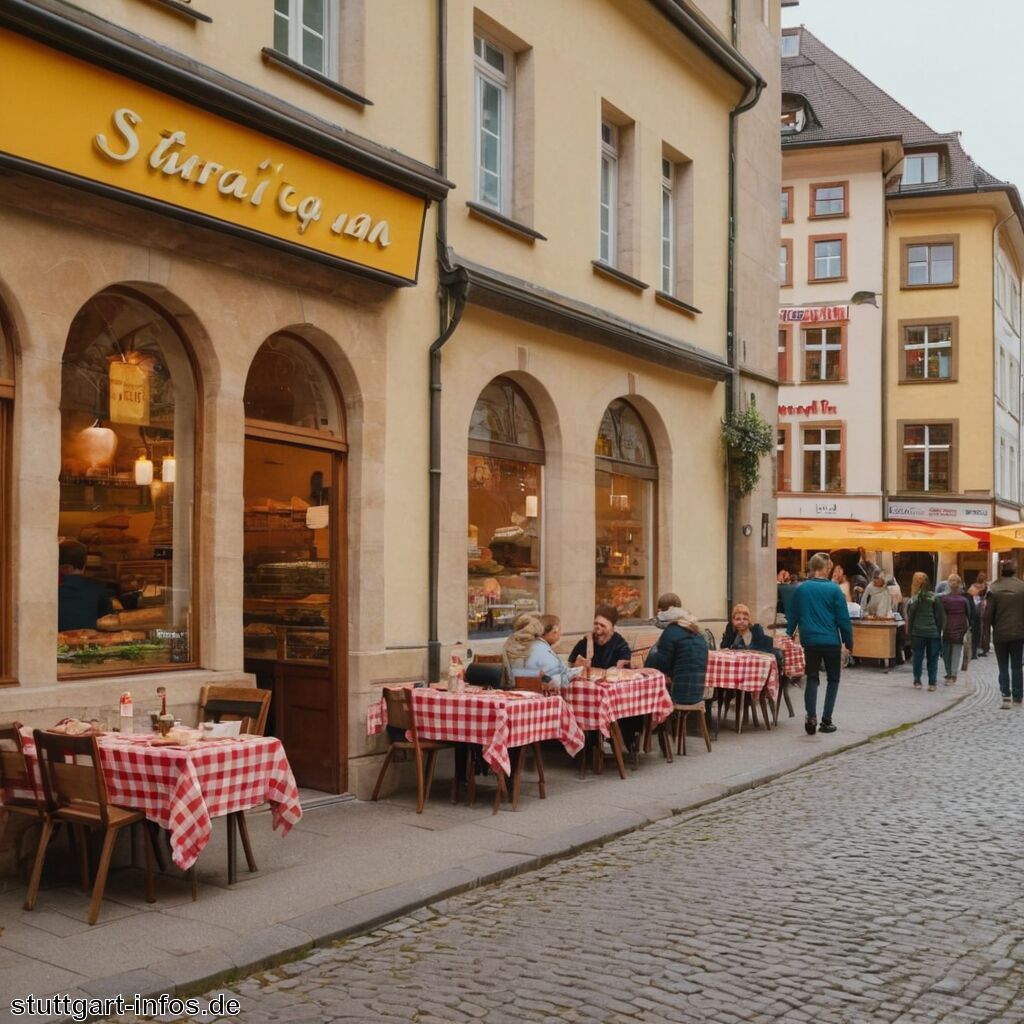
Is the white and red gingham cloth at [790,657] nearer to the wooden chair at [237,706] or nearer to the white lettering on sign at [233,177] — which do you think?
the white lettering on sign at [233,177]

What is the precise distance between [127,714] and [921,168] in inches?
1552

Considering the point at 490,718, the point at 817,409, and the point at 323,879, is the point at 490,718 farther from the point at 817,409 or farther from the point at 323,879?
the point at 817,409

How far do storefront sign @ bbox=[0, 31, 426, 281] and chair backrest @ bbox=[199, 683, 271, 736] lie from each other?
3163 mm

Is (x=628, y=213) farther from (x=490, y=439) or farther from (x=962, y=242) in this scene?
(x=962, y=242)

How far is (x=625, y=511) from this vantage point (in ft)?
50.3

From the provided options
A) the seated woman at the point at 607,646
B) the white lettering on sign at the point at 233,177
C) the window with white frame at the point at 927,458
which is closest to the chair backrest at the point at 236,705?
the white lettering on sign at the point at 233,177

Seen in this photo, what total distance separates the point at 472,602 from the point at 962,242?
109 ft

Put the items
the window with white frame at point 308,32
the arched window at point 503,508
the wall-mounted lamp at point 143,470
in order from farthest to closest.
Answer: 1. the arched window at point 503,508
2. the window with white frame at point 308,32
3. the wall-mounted lamp at point 143,470

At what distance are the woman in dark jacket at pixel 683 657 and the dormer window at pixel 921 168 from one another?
33.5 metres

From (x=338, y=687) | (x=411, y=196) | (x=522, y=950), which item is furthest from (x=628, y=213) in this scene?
(x=522, y=950)

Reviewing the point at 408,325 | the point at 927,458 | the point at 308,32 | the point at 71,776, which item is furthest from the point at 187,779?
the point at 927,458

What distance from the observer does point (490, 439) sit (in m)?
12.5

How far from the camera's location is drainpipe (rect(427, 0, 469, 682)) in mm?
11102

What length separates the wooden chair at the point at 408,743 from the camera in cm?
965
